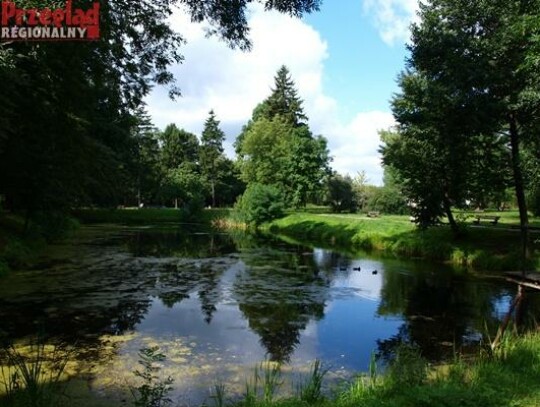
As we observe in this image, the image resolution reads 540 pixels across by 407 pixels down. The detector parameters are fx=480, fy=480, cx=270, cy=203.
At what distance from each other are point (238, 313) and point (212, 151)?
3036 inches

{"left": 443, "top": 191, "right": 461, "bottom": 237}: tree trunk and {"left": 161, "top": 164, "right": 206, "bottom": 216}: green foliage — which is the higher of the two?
{"left": 161, "top": 164, "right": 206, "bottom": 216}: green foliage

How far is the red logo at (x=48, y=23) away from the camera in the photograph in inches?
269

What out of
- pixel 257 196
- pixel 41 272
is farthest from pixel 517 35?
pixel 257 196

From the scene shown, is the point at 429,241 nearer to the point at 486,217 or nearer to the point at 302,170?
the point at 486,217

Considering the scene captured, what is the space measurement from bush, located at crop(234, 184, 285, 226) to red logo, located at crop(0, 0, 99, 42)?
4985 cm

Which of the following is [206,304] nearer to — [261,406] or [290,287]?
[290,287]

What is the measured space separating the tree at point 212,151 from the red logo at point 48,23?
79.7m

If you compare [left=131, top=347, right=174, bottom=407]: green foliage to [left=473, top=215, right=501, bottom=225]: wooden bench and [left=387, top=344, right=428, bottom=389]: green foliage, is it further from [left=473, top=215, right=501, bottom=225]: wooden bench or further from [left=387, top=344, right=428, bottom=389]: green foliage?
[left=473, top=215, right=501, bottom=225]: wooden bench

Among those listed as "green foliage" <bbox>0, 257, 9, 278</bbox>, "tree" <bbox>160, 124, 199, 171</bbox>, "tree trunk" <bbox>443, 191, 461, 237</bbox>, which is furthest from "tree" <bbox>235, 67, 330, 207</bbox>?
"green foliage" <bbox>0, 257, 9, 278</bbox>

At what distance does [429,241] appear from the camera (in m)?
30.8

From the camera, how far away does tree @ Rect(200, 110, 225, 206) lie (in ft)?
295

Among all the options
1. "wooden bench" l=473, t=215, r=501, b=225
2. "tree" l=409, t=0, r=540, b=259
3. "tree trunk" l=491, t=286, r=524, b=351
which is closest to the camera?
"tree trunk" l=491, t=286, r=524, b=351

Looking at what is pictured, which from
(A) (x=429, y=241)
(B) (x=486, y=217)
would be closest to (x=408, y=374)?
(A) (x=429, y=241)

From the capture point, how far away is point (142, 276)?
75.2 feet
